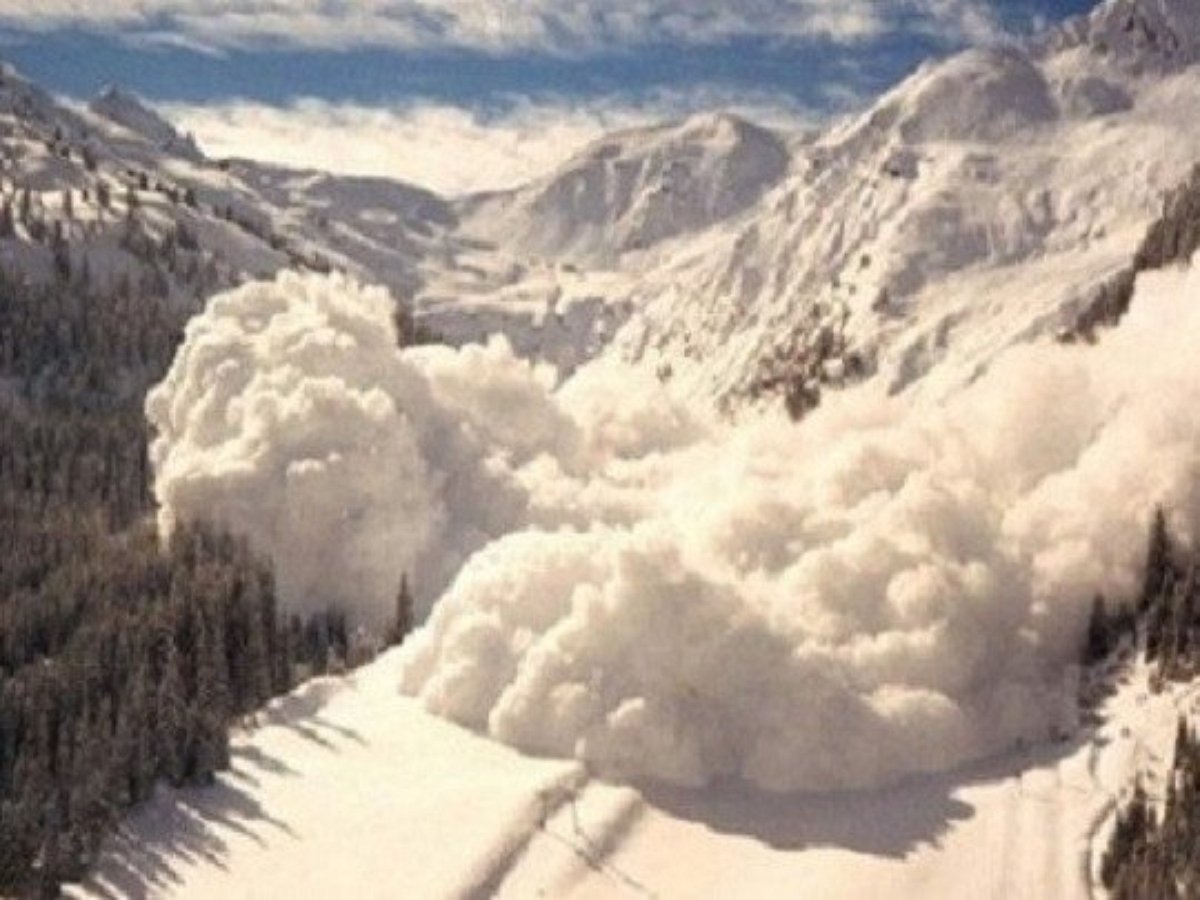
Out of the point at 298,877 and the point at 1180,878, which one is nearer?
the point at 1180,878

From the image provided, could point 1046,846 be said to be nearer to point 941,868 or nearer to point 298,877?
point 941,868

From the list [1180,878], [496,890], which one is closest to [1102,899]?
[1180,878]

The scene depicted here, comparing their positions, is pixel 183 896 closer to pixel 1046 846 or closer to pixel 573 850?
pixel 573 850

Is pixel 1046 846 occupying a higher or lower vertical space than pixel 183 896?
higher

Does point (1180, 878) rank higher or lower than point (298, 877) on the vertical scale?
higher

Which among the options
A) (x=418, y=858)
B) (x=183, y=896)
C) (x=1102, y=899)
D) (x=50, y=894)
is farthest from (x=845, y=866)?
(x=50, y=894)

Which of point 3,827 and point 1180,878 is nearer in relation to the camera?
point 1180,878

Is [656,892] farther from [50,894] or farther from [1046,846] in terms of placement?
[50,894]

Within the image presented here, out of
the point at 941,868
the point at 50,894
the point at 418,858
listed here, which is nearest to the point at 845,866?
the point at 941,868
